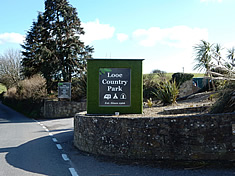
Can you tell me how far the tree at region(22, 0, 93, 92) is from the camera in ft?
103

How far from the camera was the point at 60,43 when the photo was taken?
32.3m

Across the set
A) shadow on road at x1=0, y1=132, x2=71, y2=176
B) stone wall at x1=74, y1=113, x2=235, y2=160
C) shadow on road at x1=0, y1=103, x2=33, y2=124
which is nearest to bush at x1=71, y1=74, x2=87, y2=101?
shadow on road at x1=0, y1=103, x2=33, y2=124

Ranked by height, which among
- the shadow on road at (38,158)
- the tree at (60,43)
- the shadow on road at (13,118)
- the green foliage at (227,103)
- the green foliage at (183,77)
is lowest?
the shadow on road at (13,118)

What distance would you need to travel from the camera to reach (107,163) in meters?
6.72

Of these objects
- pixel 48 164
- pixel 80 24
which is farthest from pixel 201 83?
pixel 80 24

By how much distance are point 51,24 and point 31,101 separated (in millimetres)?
11067

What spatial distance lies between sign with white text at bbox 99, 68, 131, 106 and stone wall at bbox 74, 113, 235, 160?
1491 millimetres

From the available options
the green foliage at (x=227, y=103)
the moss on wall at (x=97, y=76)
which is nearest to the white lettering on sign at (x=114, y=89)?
the moss on wall at (x=97, y=76)

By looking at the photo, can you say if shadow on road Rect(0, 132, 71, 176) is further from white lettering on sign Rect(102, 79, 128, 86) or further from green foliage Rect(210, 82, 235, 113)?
green foliage Rect(210, 82, 235, 113)

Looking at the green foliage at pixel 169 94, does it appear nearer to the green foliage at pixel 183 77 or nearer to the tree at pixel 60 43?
the green foliage at pixel 183 77

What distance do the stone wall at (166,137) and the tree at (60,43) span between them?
24.8m

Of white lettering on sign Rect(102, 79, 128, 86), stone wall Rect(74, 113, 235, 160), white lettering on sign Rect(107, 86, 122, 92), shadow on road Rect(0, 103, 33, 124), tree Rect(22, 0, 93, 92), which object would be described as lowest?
shadow on road Rect(0, 103, 33, 124)

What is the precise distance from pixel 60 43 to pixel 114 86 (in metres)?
25.0

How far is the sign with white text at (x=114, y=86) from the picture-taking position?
902 cm
